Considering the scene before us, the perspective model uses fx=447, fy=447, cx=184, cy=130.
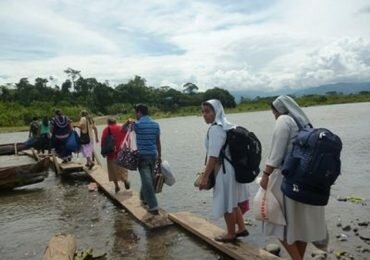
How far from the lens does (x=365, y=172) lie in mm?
15125

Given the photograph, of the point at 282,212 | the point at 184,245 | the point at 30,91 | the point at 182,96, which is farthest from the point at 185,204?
the point at 182,96

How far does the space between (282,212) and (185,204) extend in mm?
6122

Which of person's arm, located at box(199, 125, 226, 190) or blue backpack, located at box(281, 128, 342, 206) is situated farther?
person's arm, located at box(199, 125, 226, 190)

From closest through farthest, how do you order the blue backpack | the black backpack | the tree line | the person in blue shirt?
the blue backpack
the black backpack
the person in blue shirt
the tree line

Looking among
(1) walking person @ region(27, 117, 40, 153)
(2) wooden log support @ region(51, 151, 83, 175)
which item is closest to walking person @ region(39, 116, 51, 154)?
(1) walking person @ region(27, 117, 40, 153)

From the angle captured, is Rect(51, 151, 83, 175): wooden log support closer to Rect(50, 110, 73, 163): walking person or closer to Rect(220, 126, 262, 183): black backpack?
Rect(50, 110, 73, 163): walking person

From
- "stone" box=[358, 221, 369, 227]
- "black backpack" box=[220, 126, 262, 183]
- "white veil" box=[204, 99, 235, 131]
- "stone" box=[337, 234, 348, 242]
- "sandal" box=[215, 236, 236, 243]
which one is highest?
"white veil" box=[204, 99, 235, 131]

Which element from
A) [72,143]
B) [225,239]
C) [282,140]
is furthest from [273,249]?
[72,143]

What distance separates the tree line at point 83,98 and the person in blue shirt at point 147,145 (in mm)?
67211

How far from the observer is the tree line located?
7781cm

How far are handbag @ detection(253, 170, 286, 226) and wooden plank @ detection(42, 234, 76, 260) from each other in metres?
2.90

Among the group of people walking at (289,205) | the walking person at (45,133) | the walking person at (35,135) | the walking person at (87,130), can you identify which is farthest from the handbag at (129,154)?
the walking person at (35,135)

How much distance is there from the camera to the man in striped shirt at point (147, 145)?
834cm

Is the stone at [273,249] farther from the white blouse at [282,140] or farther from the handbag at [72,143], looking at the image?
the handbag at [72,143]
